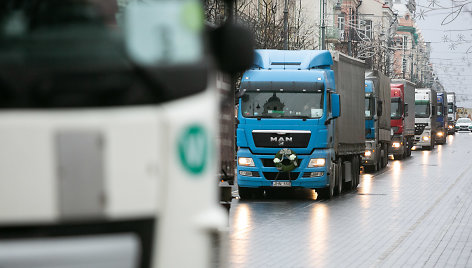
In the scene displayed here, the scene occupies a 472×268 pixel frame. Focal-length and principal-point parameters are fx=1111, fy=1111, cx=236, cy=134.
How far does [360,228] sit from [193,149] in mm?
13985

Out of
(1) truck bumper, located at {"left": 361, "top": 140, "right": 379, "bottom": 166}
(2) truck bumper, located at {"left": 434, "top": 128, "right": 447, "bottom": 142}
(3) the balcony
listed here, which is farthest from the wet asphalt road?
(3) the balcony

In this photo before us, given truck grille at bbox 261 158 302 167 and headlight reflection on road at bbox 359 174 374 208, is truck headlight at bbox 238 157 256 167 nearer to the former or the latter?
truck grille at bbox 261 158 302 167

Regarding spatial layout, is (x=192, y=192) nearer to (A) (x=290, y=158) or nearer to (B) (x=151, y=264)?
(B) (x=151, y=264)

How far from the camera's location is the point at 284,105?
78.3 feet

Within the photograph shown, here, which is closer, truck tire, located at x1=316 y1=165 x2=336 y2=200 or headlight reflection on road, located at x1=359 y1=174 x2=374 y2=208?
headlight reflection on road, located at x1=359 y1=174 x2=374 y2=208

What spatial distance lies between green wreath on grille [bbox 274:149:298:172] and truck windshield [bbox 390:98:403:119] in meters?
25.1

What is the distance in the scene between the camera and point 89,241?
3725mm

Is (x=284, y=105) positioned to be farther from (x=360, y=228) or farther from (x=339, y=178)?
(x=360, y=228)

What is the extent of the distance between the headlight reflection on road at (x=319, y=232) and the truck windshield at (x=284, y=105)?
201 cm

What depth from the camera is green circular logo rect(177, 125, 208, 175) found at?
3912 millimetres

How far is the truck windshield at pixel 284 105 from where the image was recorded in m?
23.8

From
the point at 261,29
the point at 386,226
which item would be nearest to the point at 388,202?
the point at 386,226

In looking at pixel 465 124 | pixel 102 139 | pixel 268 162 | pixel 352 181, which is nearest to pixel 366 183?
pixel 352 181

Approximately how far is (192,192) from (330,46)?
80879mm
